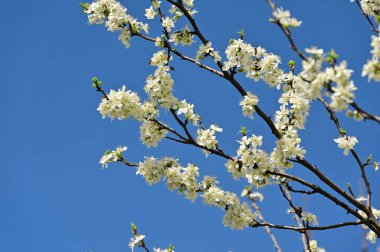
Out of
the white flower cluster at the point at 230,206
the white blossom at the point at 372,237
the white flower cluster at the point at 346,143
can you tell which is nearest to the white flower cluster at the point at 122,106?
the white flower cluster at the point at 230,206

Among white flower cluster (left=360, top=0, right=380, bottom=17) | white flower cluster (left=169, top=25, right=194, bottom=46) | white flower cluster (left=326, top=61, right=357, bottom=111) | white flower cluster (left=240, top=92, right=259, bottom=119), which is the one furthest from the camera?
white flower cluster (left=360, top=0, right=380, bottom=17)

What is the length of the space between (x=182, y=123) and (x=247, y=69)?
4.31 ft

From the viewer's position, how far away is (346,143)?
6535 mm

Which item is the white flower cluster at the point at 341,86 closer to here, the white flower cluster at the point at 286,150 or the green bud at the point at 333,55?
the green bud at the point at 333,55

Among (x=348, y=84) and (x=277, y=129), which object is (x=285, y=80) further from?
(x=348, y=84)

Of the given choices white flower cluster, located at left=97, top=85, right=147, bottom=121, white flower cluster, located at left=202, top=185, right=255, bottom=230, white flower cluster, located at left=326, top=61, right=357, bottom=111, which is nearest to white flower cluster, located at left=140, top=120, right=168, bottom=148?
white flower cluster, located at left=97, top=85, right=147, bottom=121

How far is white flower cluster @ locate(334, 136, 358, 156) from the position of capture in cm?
654

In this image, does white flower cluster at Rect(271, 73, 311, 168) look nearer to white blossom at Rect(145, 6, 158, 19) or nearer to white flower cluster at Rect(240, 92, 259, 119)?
white flower cluster at Rect(240, 92, 259, 119)

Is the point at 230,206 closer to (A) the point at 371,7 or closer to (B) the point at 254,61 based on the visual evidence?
(B) the point at 254,61

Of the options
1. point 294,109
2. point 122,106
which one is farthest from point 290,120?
point 122,106

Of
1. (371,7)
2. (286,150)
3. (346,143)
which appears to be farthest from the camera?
(371,7)

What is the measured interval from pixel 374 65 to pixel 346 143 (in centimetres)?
249

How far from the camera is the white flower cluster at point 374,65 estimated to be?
4.21m

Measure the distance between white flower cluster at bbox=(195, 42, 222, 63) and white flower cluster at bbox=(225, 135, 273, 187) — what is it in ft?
3.70
